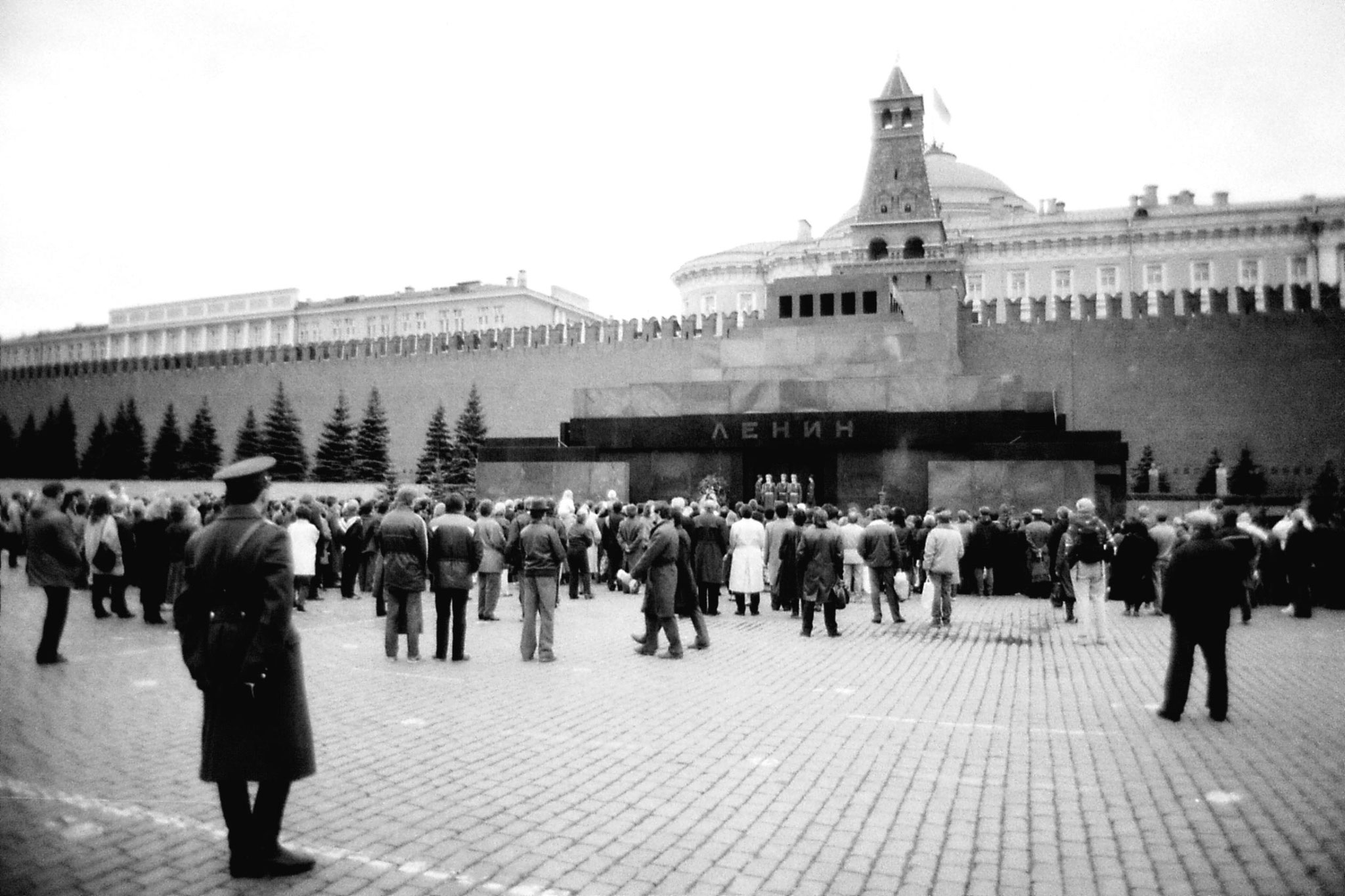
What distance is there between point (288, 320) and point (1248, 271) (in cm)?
5752

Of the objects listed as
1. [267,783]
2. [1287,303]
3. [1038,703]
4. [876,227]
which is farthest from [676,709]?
[876,227]

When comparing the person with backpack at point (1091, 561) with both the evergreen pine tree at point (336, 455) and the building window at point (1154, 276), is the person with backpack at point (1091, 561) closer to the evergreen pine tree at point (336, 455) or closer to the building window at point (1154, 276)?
the evergreen pine tree at point (336, 455)

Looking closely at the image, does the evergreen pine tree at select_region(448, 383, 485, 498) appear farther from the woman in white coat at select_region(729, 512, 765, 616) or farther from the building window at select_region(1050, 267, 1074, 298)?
the building window at select_region(1050, 267, 1074, 298)

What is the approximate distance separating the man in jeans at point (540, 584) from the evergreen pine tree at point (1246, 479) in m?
27.6

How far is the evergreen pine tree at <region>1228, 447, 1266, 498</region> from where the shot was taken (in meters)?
29.3

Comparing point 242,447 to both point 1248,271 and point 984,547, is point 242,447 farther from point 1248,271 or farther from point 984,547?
point 1248,271

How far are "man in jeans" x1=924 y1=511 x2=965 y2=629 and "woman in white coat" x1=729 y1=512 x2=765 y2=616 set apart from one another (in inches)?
71.0

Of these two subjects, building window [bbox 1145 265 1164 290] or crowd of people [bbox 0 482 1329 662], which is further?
building window [bbox 1145 265 1164 290]

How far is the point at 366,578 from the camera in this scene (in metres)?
12.9

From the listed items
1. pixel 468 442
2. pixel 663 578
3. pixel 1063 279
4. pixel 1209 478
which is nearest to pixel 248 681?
pixel 663 578

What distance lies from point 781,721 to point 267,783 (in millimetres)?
3057

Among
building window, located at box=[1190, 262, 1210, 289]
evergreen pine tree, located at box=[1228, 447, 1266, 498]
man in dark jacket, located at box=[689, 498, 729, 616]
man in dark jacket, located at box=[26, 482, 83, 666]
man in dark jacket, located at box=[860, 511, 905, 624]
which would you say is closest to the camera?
man in dark jacket, located at box=[26, 482, 83, 666]

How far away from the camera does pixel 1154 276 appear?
50.2 metres

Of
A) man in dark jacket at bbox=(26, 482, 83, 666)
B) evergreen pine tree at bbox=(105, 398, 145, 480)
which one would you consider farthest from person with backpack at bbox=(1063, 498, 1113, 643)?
evergreen pine tree at bbox=(105, 398, 145, 480)
